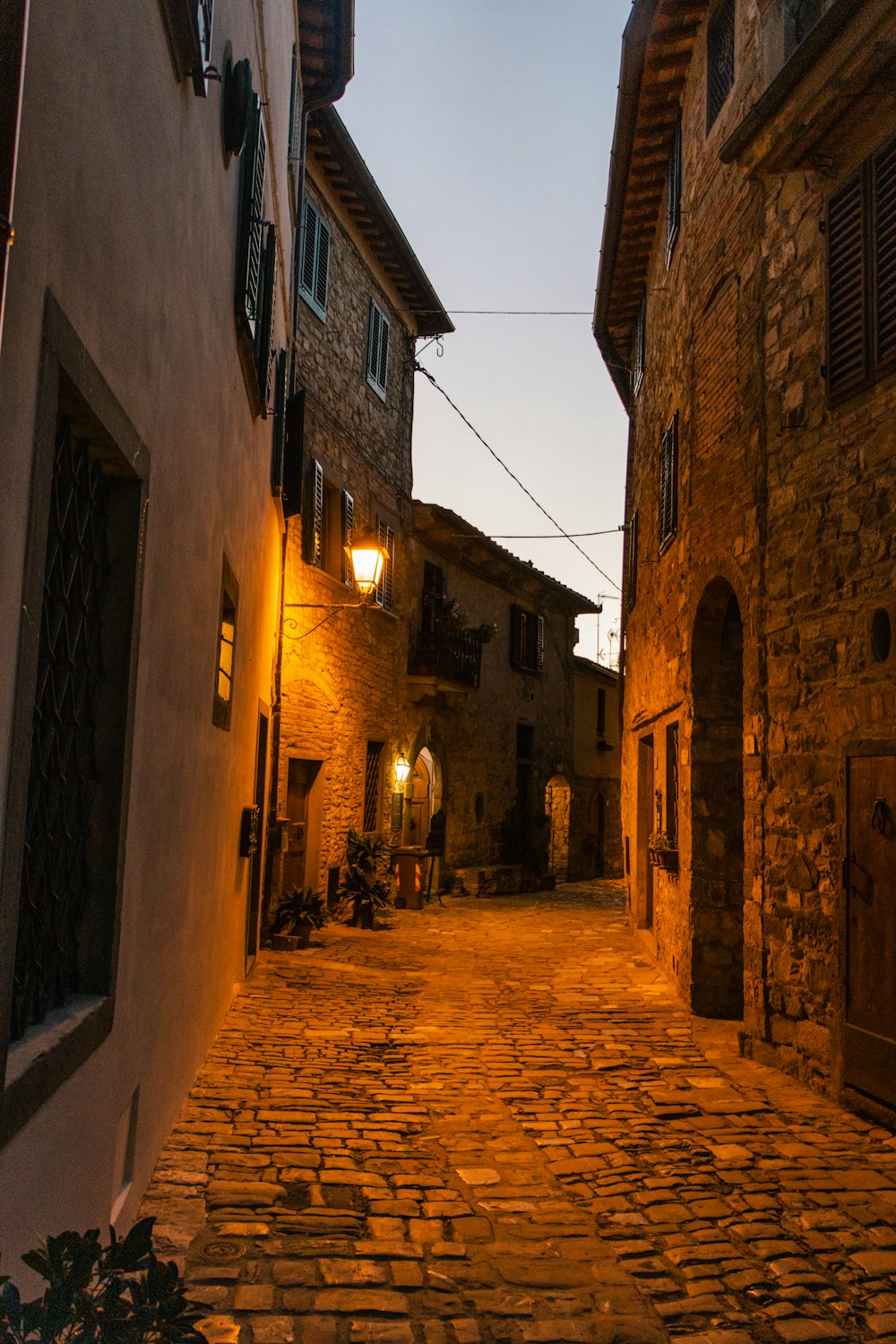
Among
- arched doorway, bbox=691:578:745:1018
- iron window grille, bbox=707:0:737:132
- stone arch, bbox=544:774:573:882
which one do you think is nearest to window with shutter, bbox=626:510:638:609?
arched doorway, bbox=691:578:745:1018

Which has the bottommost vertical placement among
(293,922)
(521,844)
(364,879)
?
(293,922)

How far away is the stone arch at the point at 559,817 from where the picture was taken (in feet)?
85.0

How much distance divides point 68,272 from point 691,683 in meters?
7.25

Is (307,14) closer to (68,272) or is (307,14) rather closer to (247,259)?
(247,259)

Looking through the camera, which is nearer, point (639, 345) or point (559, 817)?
point (639, 345)

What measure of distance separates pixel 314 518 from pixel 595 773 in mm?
16733

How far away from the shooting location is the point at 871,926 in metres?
5.97

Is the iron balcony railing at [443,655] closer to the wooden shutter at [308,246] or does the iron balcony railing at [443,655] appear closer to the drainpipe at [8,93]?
the wooden shutter at [308,246]

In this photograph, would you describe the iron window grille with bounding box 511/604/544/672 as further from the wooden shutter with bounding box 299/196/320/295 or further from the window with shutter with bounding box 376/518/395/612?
the wooden shutter with bounding box 299/196/320/295

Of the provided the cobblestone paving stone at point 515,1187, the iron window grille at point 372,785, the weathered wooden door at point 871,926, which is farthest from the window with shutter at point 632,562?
the weathered wooden door at point 871,926

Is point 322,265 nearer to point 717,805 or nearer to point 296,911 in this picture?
point 296,911

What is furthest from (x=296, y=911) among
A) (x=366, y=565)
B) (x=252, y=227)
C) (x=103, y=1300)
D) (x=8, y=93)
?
(x=8, y=93)

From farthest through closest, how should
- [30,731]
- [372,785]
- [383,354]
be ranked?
[383,354], [372,785], [30,731]

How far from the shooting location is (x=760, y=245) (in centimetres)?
772
